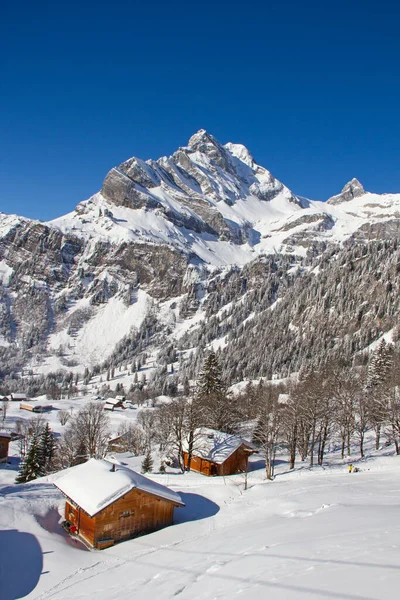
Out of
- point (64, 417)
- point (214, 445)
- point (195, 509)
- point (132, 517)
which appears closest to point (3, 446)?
point (214, 445)

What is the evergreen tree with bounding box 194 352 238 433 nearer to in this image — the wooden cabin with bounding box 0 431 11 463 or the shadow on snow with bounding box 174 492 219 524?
the shadow on snow with bounding box 174 492 219 524

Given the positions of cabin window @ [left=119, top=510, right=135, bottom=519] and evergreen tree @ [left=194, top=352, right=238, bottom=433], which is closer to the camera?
cabin window @ [left=119, top=510, right=135, bottom=519]

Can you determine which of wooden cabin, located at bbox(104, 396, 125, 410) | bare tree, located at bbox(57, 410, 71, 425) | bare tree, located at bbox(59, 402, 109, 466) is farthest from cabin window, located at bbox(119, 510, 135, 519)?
wooden cabin, located at bbox(104, 396, 125, 410)

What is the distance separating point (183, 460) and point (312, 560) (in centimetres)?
3228

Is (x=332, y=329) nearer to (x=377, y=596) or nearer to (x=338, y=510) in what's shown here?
(x=338, y=510)

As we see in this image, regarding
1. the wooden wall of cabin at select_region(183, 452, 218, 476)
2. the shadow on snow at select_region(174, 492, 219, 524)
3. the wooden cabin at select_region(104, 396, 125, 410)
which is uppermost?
the shadow on snow at select_region(174, 492, 219, 524)

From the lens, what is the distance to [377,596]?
7.73 m

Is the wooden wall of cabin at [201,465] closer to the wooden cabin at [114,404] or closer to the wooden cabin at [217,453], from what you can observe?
the wooden cabin at [217,453]

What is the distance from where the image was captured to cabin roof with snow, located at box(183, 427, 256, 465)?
39.8 meters

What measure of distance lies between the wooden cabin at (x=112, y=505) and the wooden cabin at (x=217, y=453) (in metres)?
14.3

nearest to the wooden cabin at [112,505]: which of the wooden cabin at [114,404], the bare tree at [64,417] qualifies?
the bare tree at [64,417]

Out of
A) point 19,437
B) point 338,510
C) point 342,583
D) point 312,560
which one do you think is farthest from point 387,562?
point 19,437

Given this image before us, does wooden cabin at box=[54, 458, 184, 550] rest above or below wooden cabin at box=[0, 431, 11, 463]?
above

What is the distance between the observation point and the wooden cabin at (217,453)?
131 feet
